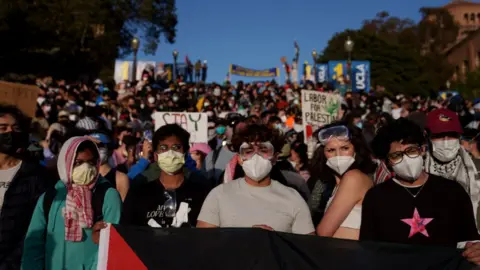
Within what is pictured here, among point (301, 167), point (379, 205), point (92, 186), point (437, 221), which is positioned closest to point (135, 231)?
point (92, 186)

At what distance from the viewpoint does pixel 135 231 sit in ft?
13.0

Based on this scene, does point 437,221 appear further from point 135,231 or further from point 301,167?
point 301,167

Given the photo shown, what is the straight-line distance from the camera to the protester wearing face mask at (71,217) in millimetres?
4172

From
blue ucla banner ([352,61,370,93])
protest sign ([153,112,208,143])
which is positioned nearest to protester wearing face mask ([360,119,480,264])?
protest sign ([153,112,208,143])

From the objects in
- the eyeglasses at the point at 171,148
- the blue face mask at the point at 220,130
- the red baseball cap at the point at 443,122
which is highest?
the red baseball cap at the point at 443,122

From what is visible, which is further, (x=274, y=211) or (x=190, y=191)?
(x=190, y=191)

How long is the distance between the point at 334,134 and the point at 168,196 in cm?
128

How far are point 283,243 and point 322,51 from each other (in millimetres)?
85699

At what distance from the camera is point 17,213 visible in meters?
4.55

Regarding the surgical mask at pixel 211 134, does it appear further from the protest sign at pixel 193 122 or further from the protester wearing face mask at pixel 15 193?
the protester wearing face mask at pixel 15 193

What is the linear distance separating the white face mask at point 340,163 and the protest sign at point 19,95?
10.9 ft

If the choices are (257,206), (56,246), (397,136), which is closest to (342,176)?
(397,136)

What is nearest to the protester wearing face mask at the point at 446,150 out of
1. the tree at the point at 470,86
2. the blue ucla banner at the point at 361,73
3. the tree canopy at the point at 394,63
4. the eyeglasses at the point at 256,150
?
the eyeglasses at the point at 256,150

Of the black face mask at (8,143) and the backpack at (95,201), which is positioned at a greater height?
the black face mask at (8,143)
